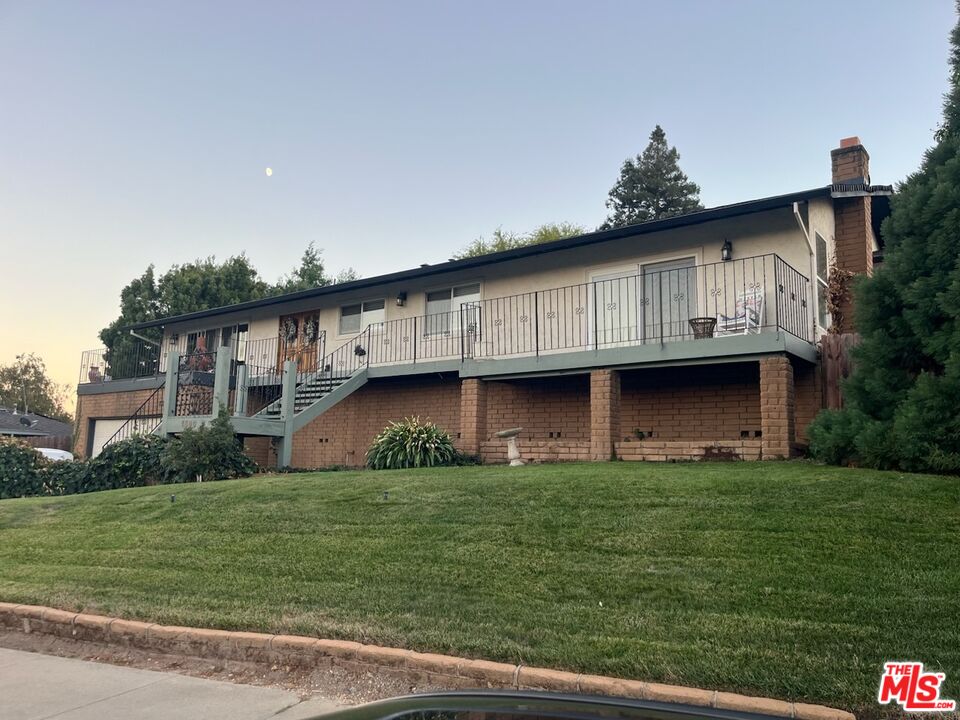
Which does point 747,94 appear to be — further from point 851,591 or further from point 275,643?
point 275,643

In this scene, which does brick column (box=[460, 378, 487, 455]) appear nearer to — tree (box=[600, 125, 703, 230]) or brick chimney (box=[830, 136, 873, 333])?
brick chimney (box=[830, 136, 873, 333])

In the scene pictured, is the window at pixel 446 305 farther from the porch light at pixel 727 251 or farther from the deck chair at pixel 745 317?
the deck chair at pixel 745 317

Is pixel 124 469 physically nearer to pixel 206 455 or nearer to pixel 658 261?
pixel 206 455

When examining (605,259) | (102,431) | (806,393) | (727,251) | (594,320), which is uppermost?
(605,259)

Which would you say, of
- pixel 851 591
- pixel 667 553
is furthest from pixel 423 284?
pixel 851 591

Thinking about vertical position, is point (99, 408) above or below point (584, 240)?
below

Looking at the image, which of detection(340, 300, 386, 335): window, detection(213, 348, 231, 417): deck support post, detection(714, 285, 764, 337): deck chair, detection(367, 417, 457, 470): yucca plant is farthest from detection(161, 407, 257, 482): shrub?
detection(714, 285, 764, 337): deck chair

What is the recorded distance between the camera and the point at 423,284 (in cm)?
1548

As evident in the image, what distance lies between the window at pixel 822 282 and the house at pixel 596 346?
0.17 ft

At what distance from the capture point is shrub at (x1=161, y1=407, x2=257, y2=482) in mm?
11758

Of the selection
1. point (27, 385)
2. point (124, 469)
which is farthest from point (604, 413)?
point (27, 385)

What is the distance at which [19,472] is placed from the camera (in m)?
13.3

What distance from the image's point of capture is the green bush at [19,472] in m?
13.1

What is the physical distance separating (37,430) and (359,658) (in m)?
31.5
